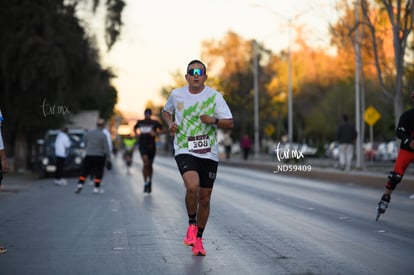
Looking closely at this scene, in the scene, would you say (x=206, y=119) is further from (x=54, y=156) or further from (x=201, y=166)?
(x=54, y=156)

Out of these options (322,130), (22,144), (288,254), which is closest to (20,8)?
(22,144)

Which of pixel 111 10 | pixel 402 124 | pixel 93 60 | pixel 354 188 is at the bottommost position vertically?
pixel 354 188

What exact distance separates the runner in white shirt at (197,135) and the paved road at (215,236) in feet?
1.96

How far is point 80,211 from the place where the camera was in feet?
45.2

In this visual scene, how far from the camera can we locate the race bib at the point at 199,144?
8.38 meters

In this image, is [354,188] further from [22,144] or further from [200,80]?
[22,144]

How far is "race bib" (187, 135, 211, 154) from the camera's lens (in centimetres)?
838

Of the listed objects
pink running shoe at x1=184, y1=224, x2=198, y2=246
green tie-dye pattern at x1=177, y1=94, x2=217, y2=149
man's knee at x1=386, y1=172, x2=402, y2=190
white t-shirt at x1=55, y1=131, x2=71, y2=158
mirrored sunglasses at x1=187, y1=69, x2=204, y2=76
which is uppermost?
mirrored sunglasses at x1=187, y1=69, x2=204, y2=76

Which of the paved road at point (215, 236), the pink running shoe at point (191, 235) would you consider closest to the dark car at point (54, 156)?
the paved road at point (215, 236)

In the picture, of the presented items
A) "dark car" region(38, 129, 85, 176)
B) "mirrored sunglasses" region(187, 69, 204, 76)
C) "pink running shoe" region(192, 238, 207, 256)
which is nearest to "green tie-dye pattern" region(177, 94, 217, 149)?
"mirrored sunglasses" region(187, 69, 204, 76)

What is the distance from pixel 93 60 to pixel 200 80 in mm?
26429

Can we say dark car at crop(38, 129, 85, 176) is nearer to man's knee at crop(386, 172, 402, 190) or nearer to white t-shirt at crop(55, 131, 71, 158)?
white t-shirt at crop(55, 131, 71, 158)

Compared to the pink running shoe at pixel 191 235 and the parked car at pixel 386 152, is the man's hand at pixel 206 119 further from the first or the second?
the parked car at pixel 386 152

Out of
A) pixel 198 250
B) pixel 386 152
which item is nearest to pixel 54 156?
pixel 198 250
